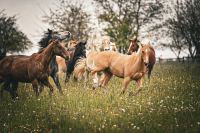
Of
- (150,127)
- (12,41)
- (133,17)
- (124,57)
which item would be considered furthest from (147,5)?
(150,127)

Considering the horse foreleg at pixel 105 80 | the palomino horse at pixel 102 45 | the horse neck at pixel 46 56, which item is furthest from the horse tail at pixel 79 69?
the horse neck at pixel 46 56

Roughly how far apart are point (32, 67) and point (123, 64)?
11.2ft

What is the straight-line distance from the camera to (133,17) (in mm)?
49250

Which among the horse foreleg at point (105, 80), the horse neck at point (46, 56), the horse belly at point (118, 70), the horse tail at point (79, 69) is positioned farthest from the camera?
the horse tail at point (79, 69)

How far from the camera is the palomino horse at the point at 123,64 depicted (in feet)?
46.4

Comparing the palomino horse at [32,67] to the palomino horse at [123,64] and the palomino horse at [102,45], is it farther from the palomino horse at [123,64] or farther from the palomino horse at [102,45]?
the palomino horse at [102,45]

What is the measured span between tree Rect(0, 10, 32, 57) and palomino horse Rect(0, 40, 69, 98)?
149ft

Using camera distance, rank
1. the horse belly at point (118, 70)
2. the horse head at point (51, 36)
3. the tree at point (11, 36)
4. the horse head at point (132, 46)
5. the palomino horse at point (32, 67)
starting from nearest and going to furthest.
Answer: the palomino horse at point (32, 67) < the horse belly at point (118, 70) < the horse head at point (51, 36) < the horse head at point (132, 46) < the tree at point (11, 36)

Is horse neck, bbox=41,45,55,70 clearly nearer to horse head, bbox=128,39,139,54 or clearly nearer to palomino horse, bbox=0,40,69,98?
palomino horse, bbox=0,40,69,98

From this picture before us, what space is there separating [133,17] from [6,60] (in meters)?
35.8

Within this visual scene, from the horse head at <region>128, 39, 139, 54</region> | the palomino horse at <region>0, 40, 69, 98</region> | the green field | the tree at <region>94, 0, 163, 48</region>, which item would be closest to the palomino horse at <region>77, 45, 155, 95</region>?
the green field

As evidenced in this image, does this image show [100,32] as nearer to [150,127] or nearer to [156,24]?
[156,24]

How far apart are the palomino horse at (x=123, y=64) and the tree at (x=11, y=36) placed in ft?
146

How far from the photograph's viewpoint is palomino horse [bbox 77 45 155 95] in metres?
14.1
